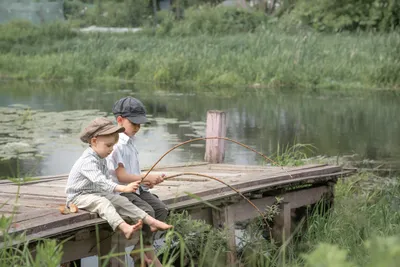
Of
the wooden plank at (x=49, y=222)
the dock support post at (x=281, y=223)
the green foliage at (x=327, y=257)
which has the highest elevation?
the green foliage at (x=327, y=257)

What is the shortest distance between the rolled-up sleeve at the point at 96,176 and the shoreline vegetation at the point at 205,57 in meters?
16.1

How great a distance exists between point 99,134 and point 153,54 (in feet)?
63.1

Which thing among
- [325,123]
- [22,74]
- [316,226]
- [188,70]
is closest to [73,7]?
[22,74]

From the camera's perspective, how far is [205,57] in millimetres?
22828

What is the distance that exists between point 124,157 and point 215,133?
3.02 m

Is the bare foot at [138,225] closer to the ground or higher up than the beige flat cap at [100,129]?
closer to the ground

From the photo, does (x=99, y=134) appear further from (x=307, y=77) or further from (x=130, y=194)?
(x=307, y=77)

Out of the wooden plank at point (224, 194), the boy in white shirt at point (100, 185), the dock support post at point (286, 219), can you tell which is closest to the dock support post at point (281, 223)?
the dock support post at point (286, 219)

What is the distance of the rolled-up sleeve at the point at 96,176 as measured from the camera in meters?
4.64

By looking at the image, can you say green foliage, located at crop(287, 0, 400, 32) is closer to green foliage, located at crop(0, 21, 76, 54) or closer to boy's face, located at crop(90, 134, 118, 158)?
green foliage, located at crop(0, 21, 76, 54)

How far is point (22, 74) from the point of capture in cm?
2411

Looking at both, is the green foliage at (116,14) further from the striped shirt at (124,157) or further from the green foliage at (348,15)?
the striped shirt at (124,157)

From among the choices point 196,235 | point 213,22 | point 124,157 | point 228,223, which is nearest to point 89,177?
point 124,157

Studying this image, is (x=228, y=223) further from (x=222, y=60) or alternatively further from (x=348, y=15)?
(x=348, y=15)
